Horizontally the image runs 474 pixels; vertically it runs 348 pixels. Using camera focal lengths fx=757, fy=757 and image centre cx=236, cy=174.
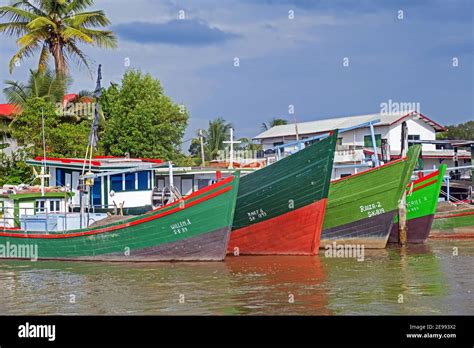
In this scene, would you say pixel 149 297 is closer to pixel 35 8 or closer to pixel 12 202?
pixel 12 202

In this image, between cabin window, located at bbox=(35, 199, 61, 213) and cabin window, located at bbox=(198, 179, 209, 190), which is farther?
cabin window, located at bbox=(198, 179, 209, 190)

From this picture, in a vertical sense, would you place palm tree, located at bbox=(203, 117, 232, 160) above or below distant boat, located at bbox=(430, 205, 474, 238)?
above

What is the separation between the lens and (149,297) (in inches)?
644

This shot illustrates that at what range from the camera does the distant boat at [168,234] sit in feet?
70.2

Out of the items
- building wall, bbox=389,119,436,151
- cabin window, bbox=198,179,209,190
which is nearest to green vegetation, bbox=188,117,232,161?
building wall, bbox=389,119,436,151

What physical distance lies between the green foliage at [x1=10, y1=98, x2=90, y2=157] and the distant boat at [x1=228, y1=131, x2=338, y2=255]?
1371 cm

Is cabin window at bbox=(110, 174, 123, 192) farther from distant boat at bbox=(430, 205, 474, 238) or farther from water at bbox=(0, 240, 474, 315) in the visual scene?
distant boat at bbox=(430, 205, 474, 238)

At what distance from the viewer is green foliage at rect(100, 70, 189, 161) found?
140ft

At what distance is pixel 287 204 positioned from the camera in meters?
24.1

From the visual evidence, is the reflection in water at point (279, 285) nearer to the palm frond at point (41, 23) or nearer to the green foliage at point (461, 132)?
the palm frond at point (41, 23)

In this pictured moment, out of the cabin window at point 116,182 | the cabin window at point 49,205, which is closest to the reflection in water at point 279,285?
the cabin window at point 116,182

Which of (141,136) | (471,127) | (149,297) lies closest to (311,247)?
(149,297)
